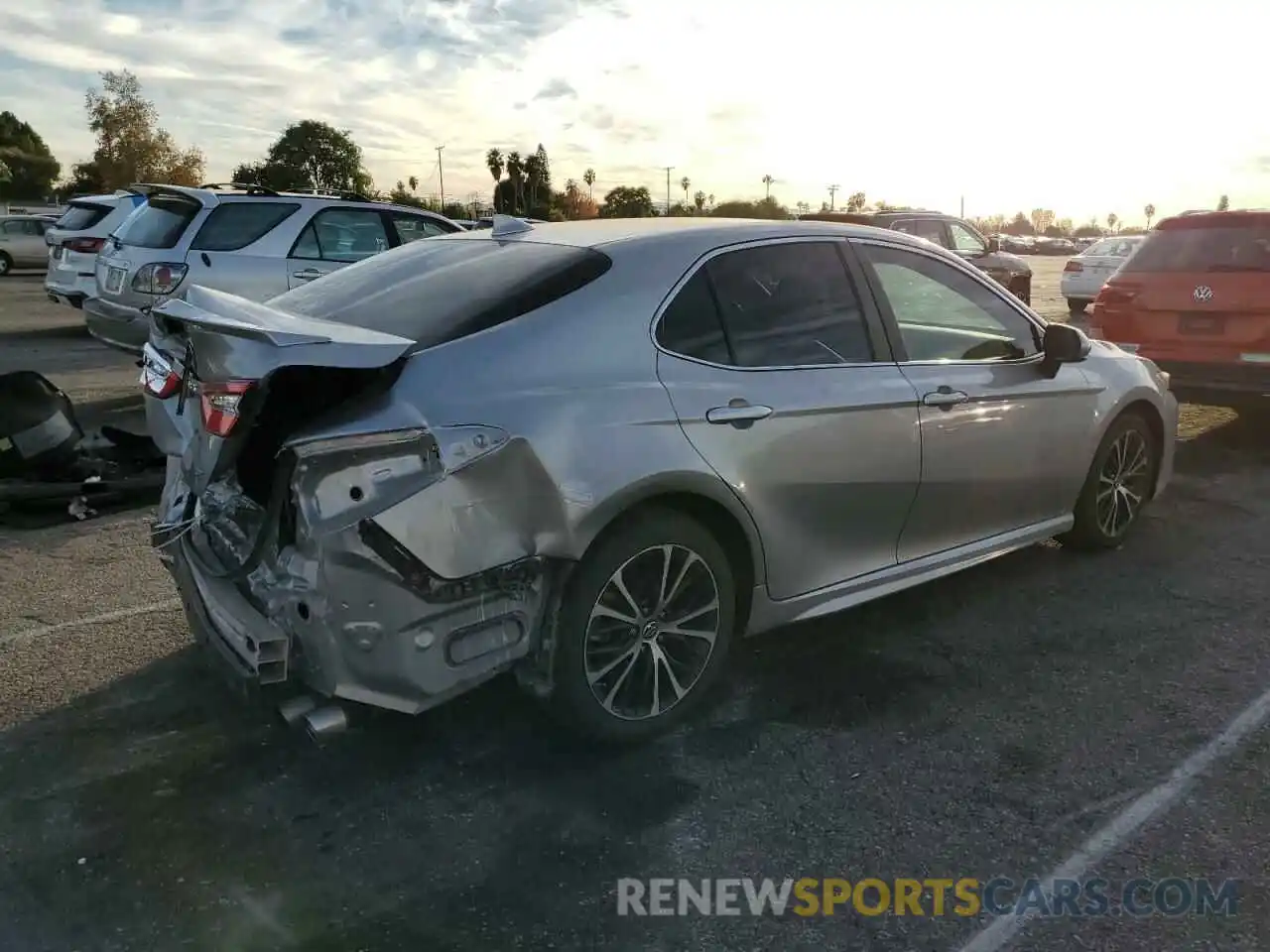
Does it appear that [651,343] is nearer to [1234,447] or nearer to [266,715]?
[266,715]

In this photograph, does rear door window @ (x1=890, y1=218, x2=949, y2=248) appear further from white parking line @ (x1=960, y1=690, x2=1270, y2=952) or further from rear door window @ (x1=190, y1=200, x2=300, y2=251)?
white parking line @ (x1=960, y1=690, x2=1270, y2=952)

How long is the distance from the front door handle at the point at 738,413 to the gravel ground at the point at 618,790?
106 cm

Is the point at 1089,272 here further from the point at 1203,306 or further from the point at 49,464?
the point at 49,464

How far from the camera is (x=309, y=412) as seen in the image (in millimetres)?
2980

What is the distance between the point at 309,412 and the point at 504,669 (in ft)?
3.06

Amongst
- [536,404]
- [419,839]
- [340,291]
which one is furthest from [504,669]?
[340,291]

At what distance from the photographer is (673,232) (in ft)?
12.5

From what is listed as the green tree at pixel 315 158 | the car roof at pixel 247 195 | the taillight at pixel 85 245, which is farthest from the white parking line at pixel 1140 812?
the green tree at pixel 315 158

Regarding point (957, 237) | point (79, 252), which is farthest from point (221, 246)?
point (957, 237)

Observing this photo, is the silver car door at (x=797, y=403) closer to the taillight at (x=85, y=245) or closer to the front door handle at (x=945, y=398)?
the front door handle at (x=945, y=398)

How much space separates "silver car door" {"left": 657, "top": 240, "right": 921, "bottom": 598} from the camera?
3.54 metres

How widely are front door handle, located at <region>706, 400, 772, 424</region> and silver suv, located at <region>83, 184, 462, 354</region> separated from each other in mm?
7153

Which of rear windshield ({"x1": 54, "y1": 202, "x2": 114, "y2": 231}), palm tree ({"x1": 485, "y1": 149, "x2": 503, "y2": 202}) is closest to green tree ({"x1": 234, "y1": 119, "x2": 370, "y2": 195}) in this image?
palm tree ({"x1": 485, "y1": 149, "x2": 503, "y2": 202})

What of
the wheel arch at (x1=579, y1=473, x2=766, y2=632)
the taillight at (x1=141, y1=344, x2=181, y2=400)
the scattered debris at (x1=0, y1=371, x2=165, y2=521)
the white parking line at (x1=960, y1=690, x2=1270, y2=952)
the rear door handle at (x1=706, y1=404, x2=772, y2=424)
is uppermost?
the taillight at (x1=141, y1=344, x2=181, y2=400)
